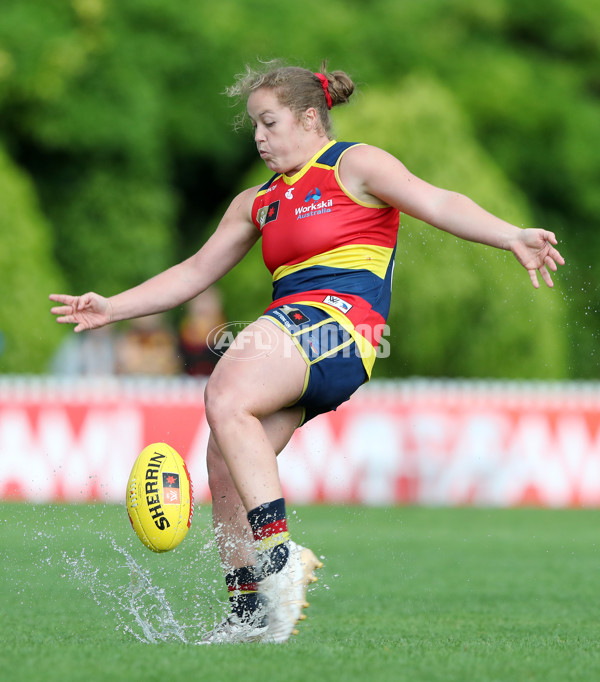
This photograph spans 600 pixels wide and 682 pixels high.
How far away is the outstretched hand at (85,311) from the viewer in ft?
14.7

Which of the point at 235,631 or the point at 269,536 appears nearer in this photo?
the point at 269,536

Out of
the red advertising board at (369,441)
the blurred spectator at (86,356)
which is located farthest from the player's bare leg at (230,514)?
the blurred spectator at (86,356)

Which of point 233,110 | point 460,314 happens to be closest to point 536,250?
point 460,314

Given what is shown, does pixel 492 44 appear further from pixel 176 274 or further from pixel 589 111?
pixel 176 274

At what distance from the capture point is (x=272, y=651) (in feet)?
12.0

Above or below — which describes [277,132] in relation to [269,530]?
above

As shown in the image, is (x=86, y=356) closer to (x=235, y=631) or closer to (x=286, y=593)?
(x=235, y=631)

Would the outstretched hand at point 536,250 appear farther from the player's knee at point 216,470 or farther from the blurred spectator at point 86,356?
the blurred spectator at point 86,356

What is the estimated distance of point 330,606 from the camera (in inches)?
212

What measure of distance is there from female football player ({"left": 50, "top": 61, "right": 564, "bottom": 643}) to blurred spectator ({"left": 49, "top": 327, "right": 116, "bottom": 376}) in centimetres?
854

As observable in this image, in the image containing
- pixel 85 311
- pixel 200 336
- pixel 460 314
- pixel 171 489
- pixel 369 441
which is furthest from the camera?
pixel 460 314

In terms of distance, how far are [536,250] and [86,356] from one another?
9826mm

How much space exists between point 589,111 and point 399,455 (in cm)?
1224

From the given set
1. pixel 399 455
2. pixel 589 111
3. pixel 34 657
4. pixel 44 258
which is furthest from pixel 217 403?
pixel 589 111
